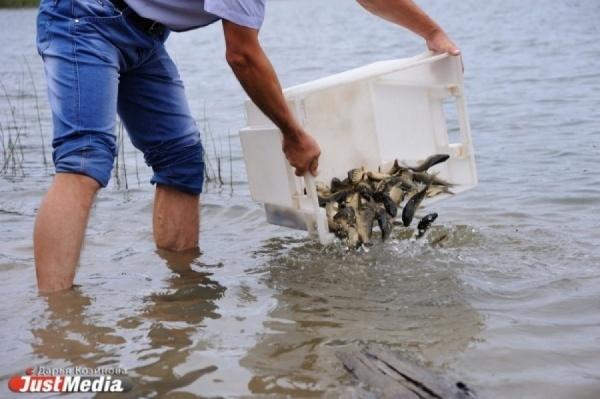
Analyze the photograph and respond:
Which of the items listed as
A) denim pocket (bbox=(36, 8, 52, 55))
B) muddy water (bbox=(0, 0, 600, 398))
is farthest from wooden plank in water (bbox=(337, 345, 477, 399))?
denim pocket (bbox=(36, 8, 52, 55))

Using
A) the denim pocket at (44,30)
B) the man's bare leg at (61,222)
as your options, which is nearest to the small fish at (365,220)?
the man's bare leg at (61,222)

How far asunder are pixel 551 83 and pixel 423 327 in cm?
806

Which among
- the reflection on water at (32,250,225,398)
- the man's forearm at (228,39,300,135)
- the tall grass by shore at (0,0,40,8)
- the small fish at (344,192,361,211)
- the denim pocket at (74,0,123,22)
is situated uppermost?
the tall grass by shore at (0,0,40,8)

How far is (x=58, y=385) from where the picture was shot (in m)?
3.14

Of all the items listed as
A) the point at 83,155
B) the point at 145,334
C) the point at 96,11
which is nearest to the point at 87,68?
the point at 96,11

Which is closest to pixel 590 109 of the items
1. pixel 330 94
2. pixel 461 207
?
pixel 461 207

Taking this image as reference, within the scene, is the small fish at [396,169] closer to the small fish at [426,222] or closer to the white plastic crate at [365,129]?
the white plastic crate at [365,129]

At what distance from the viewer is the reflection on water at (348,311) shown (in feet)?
10.9

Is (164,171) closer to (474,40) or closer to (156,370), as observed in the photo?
(156,370)

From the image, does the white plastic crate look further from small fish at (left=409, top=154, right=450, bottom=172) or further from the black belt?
the black belt

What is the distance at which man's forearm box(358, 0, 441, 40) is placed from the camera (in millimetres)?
4520

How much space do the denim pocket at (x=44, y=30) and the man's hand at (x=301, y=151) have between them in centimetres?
115

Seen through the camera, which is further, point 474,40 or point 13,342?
point 474,40

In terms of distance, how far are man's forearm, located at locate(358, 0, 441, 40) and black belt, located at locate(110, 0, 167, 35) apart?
1.20 m
